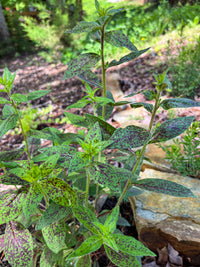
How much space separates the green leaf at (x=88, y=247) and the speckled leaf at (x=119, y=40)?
2.94ft

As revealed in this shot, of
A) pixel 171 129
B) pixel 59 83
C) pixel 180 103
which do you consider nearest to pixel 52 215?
pixel 171 129

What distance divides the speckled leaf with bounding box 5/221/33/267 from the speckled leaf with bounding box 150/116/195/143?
0.84m

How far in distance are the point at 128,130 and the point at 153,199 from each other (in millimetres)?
1031

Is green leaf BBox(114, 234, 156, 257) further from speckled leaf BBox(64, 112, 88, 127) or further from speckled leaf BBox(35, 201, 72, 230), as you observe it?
speckled leaf BBox(64, 112, 88, 127)

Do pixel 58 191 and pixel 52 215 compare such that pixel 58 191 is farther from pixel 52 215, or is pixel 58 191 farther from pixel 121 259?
pixel 121 259

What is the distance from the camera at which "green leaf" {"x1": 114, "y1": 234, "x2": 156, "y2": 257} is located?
96 centimetres

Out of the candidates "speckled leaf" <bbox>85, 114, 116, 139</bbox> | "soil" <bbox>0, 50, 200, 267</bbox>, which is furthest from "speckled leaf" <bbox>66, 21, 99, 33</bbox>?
"soil" <bbox>0, 50, 200, 267</bbox>

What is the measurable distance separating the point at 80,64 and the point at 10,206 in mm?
791

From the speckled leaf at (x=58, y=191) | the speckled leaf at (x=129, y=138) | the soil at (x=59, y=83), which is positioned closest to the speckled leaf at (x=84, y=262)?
the speckled leaf at (x=58, y=191)

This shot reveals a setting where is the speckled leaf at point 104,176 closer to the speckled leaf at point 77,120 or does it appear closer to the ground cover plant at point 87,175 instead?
the ground cover plant at point 87,175

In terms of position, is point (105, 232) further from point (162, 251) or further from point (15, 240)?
point (162, 251)

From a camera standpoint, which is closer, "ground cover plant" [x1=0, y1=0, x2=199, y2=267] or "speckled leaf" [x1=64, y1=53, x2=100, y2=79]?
"ground cover plant" [x1=0, y1=0, x2=199, y2=267]

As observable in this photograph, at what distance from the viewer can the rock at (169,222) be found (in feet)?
5.26

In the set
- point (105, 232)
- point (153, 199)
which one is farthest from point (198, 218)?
point (105, 232)
